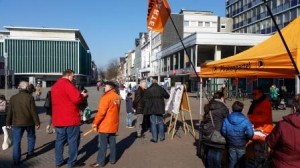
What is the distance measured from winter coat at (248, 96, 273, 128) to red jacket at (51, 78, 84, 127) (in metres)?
3.65

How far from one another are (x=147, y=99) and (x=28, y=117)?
4.06m

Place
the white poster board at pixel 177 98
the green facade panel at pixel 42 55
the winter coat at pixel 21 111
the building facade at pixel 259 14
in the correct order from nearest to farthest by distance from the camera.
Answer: the winter coat at pixel 21 111
the white poster board at pixel 177 98
the building facade at pixel 259 14
the green facade panel at pixel 42 55

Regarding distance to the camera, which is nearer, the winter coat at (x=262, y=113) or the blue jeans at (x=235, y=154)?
the blue jeans at (x=235, y=154)

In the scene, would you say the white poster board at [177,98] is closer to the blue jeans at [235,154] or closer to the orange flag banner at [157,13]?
the orange flag banner at [157,13]

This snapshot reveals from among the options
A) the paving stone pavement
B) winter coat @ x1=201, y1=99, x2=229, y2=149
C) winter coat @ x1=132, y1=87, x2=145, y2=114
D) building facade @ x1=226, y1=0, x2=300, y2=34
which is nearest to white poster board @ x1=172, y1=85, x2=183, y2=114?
the paving stone pavement

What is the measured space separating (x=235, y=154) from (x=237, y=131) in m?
0.48

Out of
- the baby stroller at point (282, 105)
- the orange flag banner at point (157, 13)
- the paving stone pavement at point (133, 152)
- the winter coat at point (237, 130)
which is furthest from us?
the baby stroller at point (282, 105)

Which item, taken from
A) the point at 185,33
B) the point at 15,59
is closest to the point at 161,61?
the point at 185,33

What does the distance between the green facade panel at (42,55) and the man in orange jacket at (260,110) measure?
11571 centimetres

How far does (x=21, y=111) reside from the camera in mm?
8141

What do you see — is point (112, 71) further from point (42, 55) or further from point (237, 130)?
point (237, 130)

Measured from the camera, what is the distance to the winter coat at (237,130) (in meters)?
6.54

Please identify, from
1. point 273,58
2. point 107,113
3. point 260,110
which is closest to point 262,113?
point 260,110

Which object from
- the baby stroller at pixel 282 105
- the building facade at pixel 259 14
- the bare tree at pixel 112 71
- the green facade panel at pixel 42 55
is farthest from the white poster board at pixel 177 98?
the bare tree at pixel 112 71
